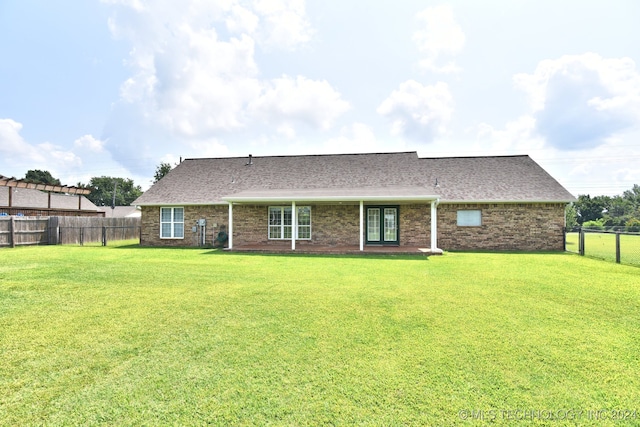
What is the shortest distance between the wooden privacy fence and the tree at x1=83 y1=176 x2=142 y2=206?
66.4 m

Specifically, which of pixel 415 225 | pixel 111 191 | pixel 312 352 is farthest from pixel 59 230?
pixel 111 191

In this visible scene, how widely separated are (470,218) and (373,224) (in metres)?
Answer: 5.04

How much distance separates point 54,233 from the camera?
18344mm

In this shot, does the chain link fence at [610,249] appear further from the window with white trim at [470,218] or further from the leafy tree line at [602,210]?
the leafy tree line at [602,210]

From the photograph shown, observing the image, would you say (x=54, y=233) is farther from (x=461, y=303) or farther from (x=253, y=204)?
(x=461, y=303)

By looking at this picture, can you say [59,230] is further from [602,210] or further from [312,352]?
[602,210]

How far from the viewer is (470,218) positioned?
53.3ft

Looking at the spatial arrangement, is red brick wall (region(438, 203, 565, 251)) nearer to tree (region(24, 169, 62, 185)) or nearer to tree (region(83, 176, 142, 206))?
tree (region(24, 169, 62, 185))

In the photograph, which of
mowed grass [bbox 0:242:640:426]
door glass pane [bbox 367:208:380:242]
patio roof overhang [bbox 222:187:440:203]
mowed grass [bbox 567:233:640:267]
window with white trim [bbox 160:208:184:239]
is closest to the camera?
mowed grass [bbox 0:242:640:426]

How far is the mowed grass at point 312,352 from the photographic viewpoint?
2758 millimetres

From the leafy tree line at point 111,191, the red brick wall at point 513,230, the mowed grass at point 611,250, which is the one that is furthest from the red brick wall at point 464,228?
the leafy tree line at point 111,191

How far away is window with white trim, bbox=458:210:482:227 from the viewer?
53.2 ft

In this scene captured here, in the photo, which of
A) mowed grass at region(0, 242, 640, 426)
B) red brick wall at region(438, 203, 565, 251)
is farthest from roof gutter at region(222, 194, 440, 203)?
mowed grass at region(0, 242, 640, 426)

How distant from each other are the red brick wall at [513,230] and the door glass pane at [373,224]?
10.7 ft
